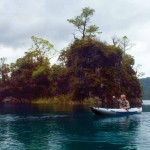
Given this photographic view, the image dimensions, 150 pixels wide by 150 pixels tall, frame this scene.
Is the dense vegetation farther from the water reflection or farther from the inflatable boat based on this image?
the water reflection

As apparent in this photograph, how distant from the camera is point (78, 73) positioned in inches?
3738

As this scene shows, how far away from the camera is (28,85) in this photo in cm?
11312

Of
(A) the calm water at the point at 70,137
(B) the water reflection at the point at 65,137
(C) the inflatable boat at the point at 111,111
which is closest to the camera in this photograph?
(A) the calm water at the point at 70,137

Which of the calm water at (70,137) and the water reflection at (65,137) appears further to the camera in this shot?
the water reflection at (65,137)

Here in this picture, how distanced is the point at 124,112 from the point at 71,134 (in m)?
23.3

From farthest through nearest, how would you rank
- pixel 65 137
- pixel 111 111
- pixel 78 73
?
pixel 78 73
pixel 111 111
pixel 65 137

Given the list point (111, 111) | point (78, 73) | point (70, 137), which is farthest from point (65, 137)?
point (78, 73)

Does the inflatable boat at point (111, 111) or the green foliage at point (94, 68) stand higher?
the green foliage at point (94, 68)

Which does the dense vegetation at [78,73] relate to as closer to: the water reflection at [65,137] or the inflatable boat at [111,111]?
the inflatable boat at [111,111]

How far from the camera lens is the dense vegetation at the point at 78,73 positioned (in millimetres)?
94562

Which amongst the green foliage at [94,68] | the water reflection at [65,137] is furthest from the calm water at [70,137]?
the green foliage at [94,68]

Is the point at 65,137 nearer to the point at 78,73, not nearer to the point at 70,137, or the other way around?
the point at 70,137

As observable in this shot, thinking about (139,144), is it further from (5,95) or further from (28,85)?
(5,95)

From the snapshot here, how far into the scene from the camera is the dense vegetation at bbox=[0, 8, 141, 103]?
310 feet
